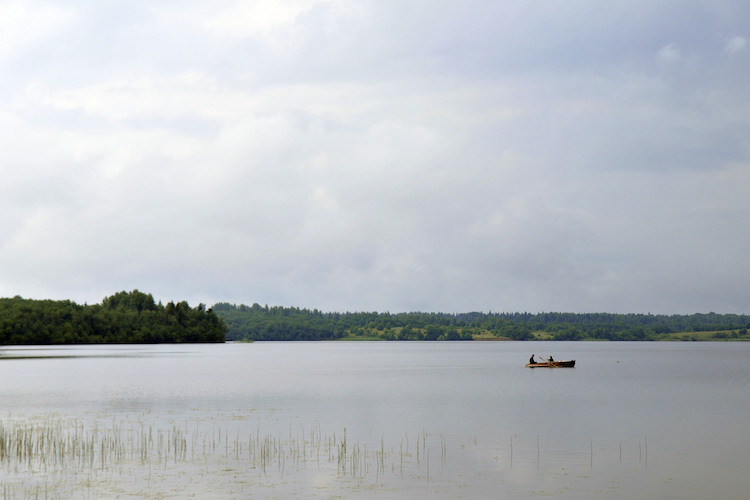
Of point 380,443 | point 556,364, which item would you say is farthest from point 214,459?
point 556,364

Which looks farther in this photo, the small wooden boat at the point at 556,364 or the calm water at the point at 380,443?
the small wooden boat at the point at 556,364

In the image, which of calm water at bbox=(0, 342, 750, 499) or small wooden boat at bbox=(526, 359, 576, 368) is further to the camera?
small wooden boat at bbox=(526, 359, 576, 368)

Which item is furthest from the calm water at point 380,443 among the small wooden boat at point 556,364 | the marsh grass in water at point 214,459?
the small wooden boat at point 556,364

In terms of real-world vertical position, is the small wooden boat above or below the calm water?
below

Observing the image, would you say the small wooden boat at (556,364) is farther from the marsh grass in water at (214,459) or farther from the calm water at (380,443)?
the marsh grass in water at (214,459)

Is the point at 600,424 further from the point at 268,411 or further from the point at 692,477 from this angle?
the point at 268,411

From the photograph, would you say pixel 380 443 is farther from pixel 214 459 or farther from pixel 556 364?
pixel 556 364

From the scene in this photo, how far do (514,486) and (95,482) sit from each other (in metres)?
15.9

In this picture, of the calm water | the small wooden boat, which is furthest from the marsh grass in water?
the small wooden boat

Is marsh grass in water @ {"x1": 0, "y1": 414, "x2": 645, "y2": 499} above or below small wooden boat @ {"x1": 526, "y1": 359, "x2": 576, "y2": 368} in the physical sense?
above

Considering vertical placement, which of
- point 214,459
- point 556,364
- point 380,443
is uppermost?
point 214,459

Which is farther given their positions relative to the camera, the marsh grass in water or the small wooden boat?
the small wooden boat

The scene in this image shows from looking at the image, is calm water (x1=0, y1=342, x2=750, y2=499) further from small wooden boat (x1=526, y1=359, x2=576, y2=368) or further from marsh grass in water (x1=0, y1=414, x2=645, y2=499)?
small wooden boat (x1=526, y1=359, x2=576, y2=368)

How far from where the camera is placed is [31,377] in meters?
96.0
